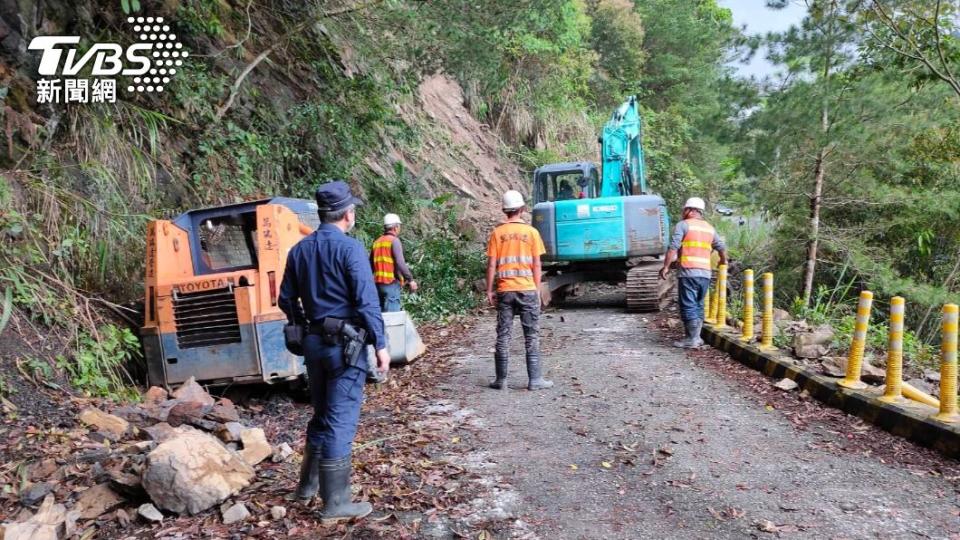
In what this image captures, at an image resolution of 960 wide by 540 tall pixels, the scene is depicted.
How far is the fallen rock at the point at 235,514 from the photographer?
379 centimetres

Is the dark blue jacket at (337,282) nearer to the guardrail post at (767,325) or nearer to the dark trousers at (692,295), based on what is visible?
the guardrail post at (767,325)

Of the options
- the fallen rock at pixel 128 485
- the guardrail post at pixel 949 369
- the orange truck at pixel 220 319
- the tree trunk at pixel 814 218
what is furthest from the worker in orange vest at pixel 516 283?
the tree trunk at pixel 814 218

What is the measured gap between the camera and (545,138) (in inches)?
950

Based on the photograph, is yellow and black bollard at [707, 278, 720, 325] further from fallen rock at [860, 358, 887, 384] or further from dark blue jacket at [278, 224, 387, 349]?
dark blue jacket at [278, 224, 387, 349]

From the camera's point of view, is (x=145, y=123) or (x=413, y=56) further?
(x=413, y=56)

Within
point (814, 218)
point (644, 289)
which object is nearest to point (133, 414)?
point (644, 289)

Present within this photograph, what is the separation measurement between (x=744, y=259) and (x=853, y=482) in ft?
41.7

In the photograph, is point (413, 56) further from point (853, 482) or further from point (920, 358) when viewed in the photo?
point (853, 482)

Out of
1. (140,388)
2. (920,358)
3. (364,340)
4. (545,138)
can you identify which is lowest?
(920,358)

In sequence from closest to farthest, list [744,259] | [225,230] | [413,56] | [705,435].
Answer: [705,435], [225,230], [413,56], [744,259]

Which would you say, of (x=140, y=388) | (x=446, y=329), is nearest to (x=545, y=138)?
(x=446, y=329)

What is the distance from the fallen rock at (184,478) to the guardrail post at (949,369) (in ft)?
15.7

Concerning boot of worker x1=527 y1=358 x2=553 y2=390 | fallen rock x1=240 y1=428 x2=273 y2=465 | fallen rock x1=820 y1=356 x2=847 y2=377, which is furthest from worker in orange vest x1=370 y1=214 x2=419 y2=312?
fallen rock x1=820 y1=356 x2=847 y2=377

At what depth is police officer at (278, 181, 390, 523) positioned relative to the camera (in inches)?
146
